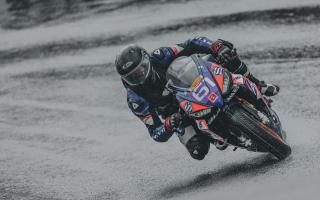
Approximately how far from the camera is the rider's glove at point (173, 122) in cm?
756

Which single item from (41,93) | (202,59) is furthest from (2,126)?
(202,59)

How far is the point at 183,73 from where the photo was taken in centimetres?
743

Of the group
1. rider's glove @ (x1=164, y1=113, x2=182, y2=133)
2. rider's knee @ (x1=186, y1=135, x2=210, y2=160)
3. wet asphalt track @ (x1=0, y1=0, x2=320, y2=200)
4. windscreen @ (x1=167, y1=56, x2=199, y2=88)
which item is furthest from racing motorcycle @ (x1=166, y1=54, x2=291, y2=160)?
wet asphalt track @ (x1=0, y1=0, x2=320, y2=200)

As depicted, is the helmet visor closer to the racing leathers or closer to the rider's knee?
the racing leathers

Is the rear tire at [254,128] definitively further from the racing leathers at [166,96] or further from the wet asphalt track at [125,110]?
the racing leathers at [166,96]

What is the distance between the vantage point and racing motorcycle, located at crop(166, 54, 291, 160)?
23.6 ft

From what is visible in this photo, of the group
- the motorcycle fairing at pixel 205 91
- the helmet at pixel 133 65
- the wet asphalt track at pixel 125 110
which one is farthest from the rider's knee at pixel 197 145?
the helmet at pixel 133 65

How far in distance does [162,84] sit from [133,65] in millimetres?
672

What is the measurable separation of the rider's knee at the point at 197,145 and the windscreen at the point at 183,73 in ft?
2.53

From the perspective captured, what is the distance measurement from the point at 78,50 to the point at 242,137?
7517 millimetres

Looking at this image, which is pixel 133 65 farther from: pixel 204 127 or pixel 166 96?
pixel 204 127

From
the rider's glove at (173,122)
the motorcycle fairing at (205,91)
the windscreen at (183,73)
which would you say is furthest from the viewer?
the rider's glove at (173,122)

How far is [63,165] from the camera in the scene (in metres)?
9.71

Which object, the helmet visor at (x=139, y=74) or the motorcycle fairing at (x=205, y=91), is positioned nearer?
the motorcycle fairing at (x=205, y=91)
